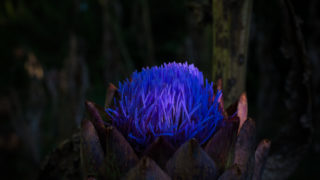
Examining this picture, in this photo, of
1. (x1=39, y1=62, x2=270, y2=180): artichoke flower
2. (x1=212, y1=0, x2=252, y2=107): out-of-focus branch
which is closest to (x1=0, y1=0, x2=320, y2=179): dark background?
(x1=212, y1=0, x2=252, y2=107): out-of-focus branch

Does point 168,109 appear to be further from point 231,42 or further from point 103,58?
point 103,58

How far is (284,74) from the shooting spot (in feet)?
2.64


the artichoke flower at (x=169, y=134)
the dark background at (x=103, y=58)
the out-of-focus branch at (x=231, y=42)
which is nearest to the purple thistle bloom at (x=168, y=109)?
the artichoke flower at (x=169, y=134)

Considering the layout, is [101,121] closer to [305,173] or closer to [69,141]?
[69,141]

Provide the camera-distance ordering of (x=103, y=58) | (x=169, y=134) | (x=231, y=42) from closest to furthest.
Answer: (x=169, y=134) → (x=231, y=42) → (x=103, y=58)

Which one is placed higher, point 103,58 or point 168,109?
point 103,58

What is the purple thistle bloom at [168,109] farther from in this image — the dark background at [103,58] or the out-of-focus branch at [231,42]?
the dark background at [103,58]

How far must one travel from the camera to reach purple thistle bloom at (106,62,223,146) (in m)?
0.51

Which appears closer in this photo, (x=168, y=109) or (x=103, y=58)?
(x=168, y=109)

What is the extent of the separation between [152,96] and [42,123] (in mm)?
2361

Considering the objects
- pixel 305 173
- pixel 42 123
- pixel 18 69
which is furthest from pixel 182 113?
pixel 42 123

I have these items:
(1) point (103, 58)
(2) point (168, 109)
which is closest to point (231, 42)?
(2) point (168, 109)

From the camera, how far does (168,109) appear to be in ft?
1.75

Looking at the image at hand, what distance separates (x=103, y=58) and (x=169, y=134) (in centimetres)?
131
